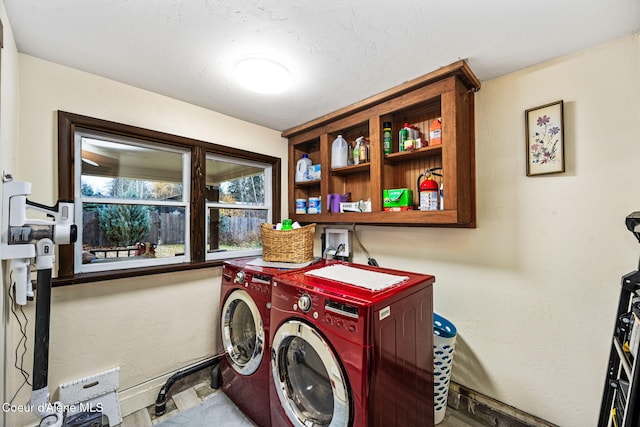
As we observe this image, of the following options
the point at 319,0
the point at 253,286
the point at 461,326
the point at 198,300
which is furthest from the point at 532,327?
the point at 198,300

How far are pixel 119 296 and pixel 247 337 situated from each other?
2.95 ft

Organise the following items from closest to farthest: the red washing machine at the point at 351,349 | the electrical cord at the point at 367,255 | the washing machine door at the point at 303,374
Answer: the red washing machine at the point at 351,349 → the washing machine door at the point at 303,374 → the electrical cord at the point at 367,255

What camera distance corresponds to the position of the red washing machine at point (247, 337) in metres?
1.54

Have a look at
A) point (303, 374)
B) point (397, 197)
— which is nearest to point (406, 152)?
point (397, 197)

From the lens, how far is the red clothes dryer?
1536 mm

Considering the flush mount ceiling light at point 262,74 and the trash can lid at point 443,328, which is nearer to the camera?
the flush mount ceiling light at point 262,74

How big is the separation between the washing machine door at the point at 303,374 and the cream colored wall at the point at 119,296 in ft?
3.31

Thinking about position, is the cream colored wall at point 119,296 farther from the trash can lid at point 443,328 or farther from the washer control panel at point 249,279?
the trash can lid at point 443,328

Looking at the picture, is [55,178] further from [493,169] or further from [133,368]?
[493,169]

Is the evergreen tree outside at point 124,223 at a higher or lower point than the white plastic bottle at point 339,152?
lower

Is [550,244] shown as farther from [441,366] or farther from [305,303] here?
[305,303]

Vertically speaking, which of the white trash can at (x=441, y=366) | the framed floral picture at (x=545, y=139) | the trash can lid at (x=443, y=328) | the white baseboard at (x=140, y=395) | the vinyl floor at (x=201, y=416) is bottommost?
the vinyl floor at (x=201, y=416)

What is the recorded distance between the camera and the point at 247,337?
1828 millimetres

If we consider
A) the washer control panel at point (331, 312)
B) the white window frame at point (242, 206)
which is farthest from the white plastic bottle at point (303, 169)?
the washer control panel at point (331, 312)
